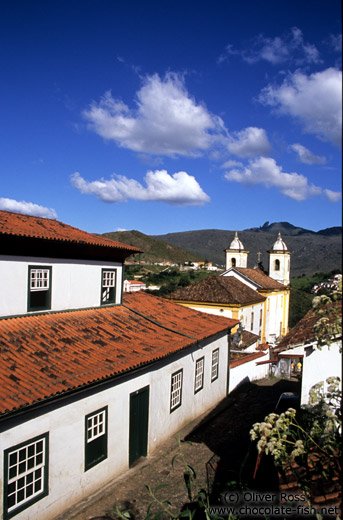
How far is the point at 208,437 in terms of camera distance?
42.1ft

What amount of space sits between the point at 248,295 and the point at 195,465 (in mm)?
23060

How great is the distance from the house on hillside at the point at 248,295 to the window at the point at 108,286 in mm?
16526

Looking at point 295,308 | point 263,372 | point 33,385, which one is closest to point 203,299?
point 263,372

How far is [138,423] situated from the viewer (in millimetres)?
10734

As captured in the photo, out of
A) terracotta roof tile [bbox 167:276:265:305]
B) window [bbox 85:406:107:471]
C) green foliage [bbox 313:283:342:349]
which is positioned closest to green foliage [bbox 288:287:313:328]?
terracotta roof tile [bbox 167:276:265:305]

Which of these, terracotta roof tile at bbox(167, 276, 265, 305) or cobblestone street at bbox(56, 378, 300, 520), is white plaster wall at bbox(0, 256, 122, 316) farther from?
terracotta roof tile at bbox(167, 276, 265, 305)

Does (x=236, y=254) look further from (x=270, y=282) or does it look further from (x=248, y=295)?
(x=248, y=295)

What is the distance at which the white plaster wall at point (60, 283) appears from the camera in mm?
9758

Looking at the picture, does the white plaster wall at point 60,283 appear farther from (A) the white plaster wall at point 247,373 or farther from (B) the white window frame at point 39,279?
(A) the white plaster wall at point 247,373

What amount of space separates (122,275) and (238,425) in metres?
6.51

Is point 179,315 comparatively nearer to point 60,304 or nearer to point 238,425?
point 238,425

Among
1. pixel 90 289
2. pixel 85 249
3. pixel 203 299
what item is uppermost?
pixel 85 249

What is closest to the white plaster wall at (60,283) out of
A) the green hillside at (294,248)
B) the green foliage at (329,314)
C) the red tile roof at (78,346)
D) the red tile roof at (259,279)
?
the red tile roof at (78,346)

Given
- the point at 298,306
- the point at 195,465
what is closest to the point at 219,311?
the point at 195,465
